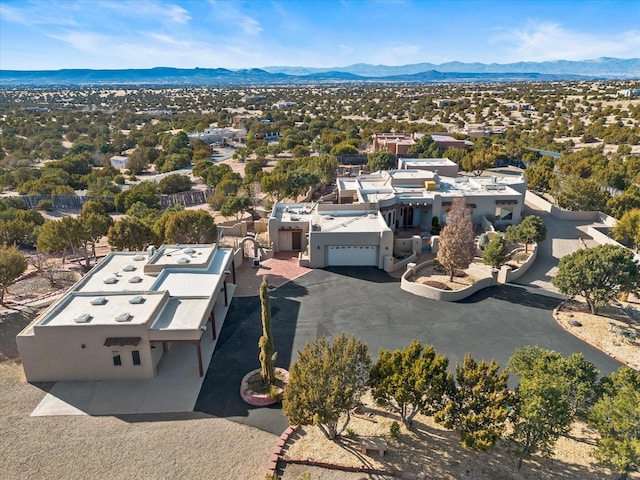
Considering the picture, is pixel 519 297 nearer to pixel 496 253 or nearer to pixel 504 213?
pixel 496 253

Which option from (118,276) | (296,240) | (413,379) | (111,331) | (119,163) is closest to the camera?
(413,379)

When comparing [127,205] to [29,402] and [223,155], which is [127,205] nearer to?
[29,402]

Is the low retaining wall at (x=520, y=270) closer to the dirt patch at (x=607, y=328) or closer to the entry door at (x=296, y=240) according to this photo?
the dirt patch at (x=607, y=328)

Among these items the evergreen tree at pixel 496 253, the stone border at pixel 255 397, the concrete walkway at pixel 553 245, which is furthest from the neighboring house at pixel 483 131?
the stone border at pixel 255 397

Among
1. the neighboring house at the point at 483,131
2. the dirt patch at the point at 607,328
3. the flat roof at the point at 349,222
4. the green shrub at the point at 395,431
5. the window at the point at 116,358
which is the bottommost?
A: the dirt patch at the point at 607,328

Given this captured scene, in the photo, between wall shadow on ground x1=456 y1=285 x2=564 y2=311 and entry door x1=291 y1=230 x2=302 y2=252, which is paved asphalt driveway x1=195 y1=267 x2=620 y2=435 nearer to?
wall shadow on ground x1=456 y1=285 x2=564 y2=311

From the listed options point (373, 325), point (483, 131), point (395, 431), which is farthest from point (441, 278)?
point (483, 131)

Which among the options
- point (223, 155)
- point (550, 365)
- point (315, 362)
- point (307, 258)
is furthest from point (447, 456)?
point (223, 155)

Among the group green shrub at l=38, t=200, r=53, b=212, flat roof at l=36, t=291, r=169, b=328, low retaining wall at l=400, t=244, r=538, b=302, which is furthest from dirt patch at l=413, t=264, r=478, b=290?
green shrub at l=38, t=200, r=53, b=212
